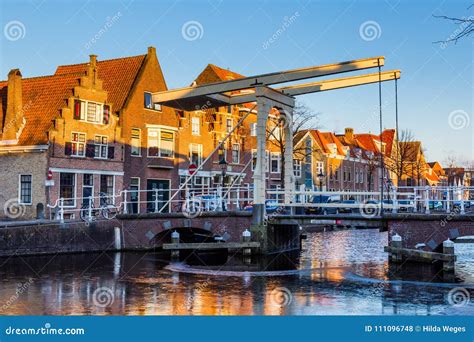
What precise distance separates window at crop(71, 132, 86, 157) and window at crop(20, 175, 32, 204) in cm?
238

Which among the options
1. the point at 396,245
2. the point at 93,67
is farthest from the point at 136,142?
the point at 396,245

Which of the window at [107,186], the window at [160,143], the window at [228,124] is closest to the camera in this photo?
the window at [107,186]

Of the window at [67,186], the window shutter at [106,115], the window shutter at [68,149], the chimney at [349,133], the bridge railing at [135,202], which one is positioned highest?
the chimney at [349,133]

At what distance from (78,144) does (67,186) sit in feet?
7.01

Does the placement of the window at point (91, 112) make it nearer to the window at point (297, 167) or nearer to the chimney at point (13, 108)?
the chimney at point (13, 108)

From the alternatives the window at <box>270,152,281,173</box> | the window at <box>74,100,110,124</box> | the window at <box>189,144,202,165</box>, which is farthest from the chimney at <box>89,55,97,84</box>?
the window at <box>270,152,281,173</box>

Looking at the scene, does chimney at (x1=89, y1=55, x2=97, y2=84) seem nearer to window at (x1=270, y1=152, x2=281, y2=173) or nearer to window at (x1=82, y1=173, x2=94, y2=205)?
window at (x1=82, y1=173, x2=94, y2=205)

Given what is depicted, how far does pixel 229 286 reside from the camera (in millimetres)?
13797

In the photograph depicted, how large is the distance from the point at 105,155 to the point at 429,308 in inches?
838

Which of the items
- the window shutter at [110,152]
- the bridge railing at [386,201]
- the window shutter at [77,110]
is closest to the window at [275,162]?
the bridge railing at [386,201]

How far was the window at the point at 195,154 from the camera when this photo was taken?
115ft

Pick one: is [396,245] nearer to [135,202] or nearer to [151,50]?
[135,202]

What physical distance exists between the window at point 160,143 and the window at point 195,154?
2.00 m
